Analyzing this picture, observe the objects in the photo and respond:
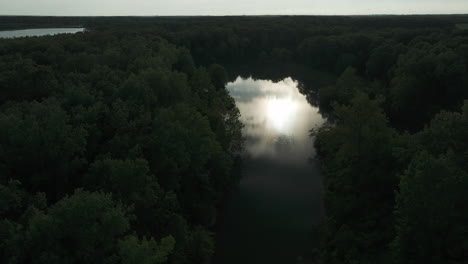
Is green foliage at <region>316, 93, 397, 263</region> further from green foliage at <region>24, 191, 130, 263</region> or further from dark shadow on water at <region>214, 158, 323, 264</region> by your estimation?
green foliage at <region>24, 191, 130, 263</region>

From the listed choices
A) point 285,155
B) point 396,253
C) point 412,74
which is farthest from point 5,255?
point 412,74

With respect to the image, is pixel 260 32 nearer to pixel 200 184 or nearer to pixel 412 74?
pixel 412 74

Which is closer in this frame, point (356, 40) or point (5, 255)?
point (5, 255)

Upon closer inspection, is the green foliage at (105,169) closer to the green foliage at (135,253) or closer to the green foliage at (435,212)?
the green foliage at (135,253)

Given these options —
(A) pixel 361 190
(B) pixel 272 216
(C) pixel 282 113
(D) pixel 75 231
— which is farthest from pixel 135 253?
(C) pixel 282 113

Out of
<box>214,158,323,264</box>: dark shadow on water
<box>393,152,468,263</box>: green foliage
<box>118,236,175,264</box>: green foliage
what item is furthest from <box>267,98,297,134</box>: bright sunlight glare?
<box>118,236,175,264</box>: green foliage

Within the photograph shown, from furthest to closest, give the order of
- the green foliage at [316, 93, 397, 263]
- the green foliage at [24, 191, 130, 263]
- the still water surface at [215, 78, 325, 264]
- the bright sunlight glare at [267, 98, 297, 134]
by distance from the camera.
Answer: the bright sunlight glare at [267, 98, 297, 134] → the still water surface at [215, 78, 325, 264] → the green foliage at [316, 93, 397, 263] → the green foliage at [24, 191, 130, 263]

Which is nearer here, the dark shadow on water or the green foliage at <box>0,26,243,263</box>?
the green foliage at <box>0,26,243,263</box>

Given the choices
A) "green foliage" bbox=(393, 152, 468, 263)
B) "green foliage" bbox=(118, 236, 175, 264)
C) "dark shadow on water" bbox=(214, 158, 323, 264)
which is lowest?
"dark shadow on water" bbox=(214, 158, 323, 264)
